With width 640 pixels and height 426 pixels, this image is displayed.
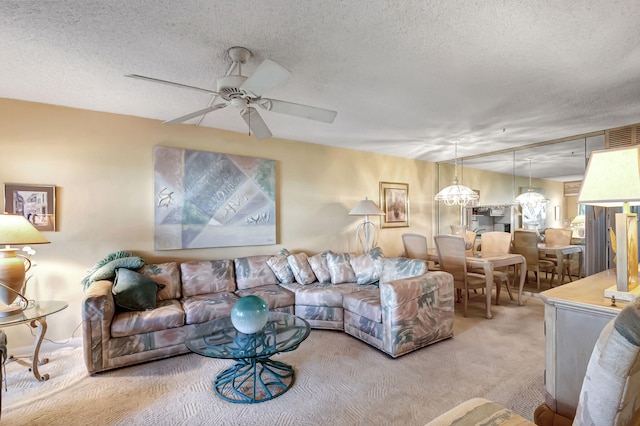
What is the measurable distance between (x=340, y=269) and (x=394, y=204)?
7.18 feet

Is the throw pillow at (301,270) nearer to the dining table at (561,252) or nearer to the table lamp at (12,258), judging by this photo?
the table lamp at (12,258)

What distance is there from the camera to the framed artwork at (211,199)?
3.46 metres

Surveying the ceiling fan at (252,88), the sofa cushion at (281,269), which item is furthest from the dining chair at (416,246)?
the ceiling fan at (252,88)

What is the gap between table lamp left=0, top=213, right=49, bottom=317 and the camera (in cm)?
223

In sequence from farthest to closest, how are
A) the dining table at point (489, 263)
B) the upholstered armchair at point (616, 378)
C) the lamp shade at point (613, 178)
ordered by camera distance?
the dining table at point (489, 263)
the lamp shade at point (613, 178)
the upholstered armchair at point (616, 378)

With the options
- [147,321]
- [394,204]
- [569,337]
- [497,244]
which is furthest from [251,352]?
[497,244]

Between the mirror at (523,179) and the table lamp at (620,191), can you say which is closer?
the table lamp at (620,191)

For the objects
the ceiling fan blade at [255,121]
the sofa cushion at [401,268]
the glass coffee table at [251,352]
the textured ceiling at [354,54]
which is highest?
the textured ceiling at [354,54]

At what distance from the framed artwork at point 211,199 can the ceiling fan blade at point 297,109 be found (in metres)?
1.86

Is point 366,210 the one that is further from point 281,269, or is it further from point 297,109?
point 297,109

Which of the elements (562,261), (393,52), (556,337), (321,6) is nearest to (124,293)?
(321,6)

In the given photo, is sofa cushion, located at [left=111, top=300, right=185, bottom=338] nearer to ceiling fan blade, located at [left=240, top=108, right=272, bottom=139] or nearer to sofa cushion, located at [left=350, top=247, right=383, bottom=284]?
ceiling fan blade, located at [left=240, top=108, right=272, bottom=139]

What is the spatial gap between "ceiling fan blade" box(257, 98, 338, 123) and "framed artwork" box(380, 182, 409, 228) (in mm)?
3311

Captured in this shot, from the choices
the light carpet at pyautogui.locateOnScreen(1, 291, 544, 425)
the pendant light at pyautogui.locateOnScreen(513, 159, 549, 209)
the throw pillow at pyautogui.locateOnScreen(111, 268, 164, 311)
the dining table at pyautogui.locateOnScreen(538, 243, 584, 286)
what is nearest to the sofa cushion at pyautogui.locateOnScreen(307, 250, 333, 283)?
the light carpet at pyautogui.locateOnScreen(1, 291, 544, 425)
